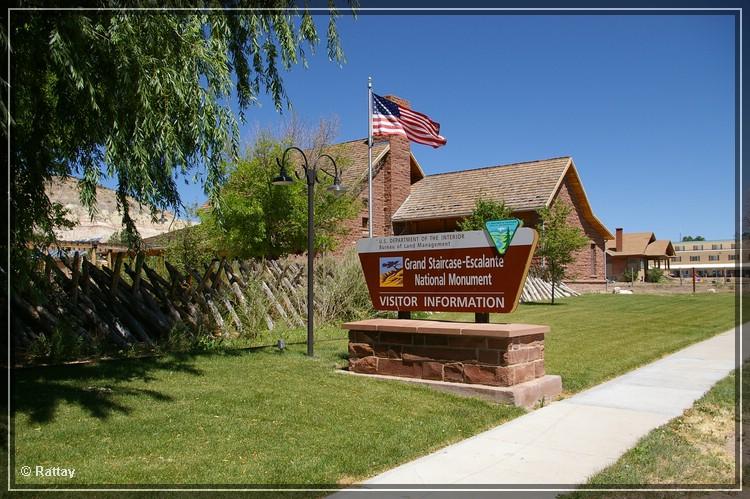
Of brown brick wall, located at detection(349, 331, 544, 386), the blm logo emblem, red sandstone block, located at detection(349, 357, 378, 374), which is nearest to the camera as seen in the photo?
brown brick wall, located at detection(349, 331, 544, 386)

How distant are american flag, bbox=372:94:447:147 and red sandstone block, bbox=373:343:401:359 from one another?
12.7 m

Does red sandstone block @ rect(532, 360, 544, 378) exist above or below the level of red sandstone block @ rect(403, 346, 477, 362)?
below

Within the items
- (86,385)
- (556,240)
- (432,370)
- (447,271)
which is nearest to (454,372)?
(432,370)

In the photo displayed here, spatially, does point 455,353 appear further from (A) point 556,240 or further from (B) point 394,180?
(B) point 394,180

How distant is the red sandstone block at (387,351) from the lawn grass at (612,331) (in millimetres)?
2271

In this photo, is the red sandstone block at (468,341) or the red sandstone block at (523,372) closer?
the red sandstone block at (523,372)

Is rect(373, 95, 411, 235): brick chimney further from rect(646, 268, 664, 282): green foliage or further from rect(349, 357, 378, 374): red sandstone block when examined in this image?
rect(646, 268, 664, 282): green foliage

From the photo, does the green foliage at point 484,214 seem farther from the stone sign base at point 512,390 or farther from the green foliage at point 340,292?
the stone sign base at point 512,390

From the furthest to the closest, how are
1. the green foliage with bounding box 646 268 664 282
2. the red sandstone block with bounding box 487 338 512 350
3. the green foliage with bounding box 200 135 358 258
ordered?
1. the green foliage with bounding box 646 268 664 282
2. the green foliage with bounding box 200 135 358 258
3. the red sandstone block with bounding box 487 338 512 350

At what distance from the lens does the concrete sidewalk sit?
192 inches

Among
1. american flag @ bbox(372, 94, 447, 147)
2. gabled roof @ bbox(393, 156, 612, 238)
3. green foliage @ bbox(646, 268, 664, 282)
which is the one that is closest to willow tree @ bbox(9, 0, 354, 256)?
american flag @ bbox(372, 94, 447, 147)

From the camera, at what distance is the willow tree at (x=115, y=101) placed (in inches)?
219

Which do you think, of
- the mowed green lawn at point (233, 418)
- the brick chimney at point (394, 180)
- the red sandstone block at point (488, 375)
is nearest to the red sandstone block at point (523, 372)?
the red sandstone block at point (488, 375)

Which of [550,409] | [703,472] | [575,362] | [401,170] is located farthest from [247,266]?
[401,170]
